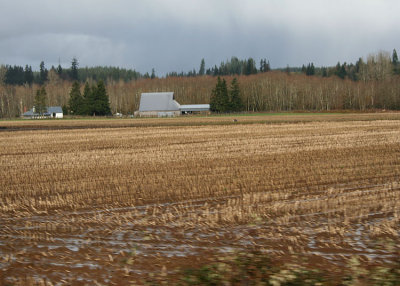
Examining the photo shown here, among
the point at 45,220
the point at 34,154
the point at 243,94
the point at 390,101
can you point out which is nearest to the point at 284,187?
the point at 45,220

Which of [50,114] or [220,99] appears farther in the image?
[50,114]

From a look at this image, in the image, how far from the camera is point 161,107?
11069 centimetres

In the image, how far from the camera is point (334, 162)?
18094 mm

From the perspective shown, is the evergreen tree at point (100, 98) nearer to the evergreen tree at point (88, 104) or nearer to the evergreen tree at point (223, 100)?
the evergreen tree at point (88, 104)

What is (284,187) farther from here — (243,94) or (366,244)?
(243,94)

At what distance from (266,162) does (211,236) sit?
34.3ft

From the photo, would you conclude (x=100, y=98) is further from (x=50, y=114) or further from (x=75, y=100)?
(x=50, y=114)

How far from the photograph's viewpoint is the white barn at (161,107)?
358 feet

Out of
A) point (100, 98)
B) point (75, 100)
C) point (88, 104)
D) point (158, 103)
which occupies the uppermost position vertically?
point (75, 100)

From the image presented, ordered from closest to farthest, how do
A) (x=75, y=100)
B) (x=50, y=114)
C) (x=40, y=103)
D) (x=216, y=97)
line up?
(x=216, y=97) → (x=75, y=100) → (x=40, y=103) → (x=50, y=114)

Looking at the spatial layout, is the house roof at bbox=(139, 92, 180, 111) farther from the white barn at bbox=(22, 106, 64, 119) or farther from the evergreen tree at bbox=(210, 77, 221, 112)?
the white barn at bbox=(22, 106, 64, 119)

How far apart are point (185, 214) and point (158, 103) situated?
103 m

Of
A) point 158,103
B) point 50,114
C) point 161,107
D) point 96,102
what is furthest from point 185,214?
point 50,114

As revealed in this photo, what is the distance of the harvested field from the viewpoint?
723 cm
